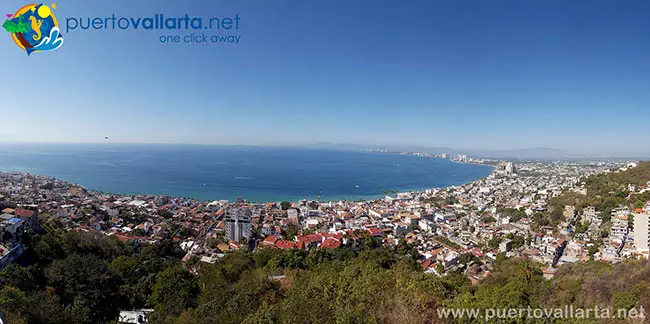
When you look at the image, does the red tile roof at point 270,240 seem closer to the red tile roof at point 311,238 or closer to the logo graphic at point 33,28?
the red tile roof at point 311,238

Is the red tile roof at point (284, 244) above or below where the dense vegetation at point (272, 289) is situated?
below

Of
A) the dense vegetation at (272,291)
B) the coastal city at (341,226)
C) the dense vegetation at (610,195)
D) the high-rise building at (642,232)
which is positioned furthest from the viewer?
the dense vegetation at (610,195)

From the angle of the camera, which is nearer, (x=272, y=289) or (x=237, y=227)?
(x=272, y=289)

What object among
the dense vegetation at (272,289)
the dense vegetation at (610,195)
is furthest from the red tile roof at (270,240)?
the dense vegetation at (610,195)

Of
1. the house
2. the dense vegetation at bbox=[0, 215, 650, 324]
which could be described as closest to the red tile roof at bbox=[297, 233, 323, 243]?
the dense vegetation at bbox=[0, 215, 650, 324]

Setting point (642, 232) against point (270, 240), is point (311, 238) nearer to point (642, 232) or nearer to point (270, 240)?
point (270, 240)

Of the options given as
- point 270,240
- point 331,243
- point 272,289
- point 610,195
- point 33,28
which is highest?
point 33,28

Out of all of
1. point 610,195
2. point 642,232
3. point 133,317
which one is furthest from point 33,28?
point 610,195

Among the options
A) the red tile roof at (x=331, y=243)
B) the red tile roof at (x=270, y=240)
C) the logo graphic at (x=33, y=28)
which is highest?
the logo graphic at (x=33, y=28)
